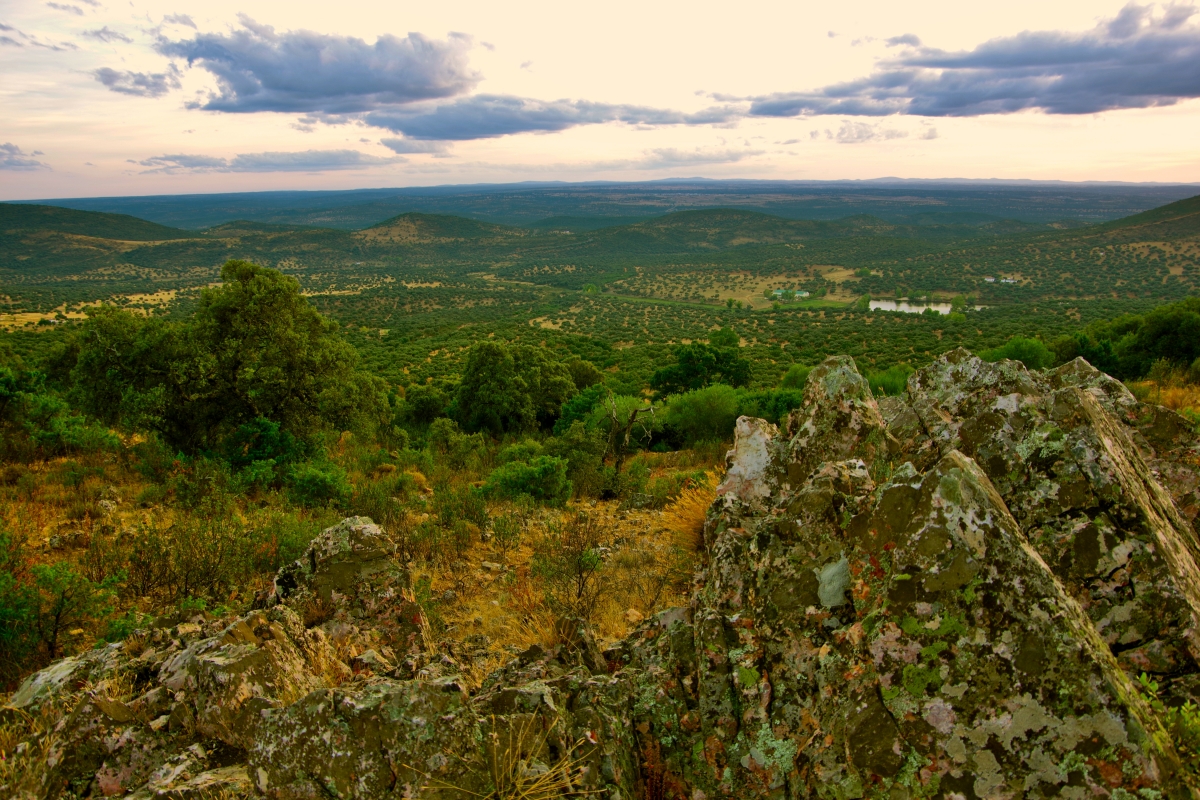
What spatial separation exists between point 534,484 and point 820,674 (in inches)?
410

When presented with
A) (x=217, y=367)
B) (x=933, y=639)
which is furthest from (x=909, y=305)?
(x=933, y=639)

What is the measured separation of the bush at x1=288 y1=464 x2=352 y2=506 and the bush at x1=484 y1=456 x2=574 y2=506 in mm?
2884

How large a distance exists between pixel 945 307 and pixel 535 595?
105927 millimetres

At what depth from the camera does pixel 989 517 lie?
2.81 m

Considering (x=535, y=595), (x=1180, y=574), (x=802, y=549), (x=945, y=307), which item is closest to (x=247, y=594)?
(x=535, y=595)

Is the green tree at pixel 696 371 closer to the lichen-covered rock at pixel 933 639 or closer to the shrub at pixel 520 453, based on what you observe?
the shrub at pixel 520 453

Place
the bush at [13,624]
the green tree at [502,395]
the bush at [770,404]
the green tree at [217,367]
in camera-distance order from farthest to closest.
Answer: the green tree at [502,395] < the bush at [770,404] < the green tree at [217,367] < the bush at [13,624]

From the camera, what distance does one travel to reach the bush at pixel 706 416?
80.7 feet

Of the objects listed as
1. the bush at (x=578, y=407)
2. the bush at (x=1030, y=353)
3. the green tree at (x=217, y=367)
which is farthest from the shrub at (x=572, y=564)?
the bush at (x=1030, y=353)

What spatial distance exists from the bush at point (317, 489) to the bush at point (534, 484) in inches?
114

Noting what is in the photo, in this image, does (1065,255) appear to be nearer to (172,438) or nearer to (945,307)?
(945,307)

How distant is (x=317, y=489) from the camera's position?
37.7 ft

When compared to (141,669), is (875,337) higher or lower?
lower

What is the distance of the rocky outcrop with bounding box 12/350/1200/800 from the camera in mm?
2568
